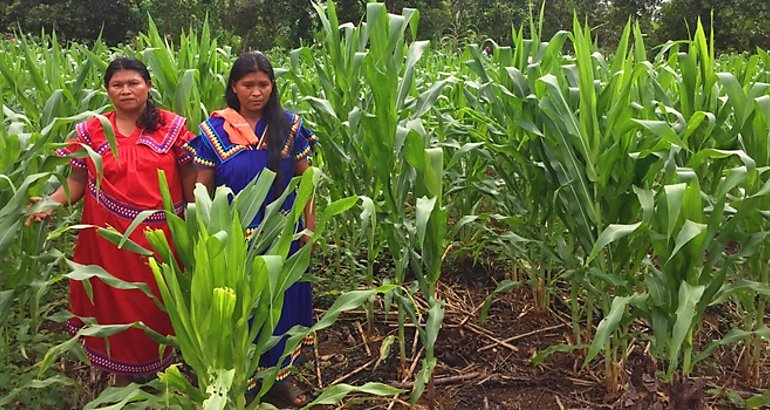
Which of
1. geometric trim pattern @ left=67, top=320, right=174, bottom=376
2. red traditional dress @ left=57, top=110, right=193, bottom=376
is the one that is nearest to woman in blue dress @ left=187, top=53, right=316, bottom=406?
red traditional dress @ left=57, top=110, right=193, bottom=376

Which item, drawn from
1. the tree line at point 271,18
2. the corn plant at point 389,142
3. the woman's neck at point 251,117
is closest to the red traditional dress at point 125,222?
the woman's neck at point 251,117

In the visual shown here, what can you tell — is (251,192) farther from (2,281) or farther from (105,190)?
(2,281)

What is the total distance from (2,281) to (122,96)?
747 mm

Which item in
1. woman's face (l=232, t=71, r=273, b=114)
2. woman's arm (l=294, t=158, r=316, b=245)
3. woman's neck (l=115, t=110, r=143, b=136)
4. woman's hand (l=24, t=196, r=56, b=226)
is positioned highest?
woman's face (l=232, t=71, r=273, b=114)

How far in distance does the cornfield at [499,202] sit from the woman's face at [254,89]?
360 mm

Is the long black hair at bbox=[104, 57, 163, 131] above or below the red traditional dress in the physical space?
above

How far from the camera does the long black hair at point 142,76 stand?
7.33ft

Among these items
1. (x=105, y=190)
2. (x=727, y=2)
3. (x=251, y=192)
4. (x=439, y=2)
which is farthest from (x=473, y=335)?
(x=727, y=2)

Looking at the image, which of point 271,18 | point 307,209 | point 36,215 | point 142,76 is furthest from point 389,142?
point 271,18

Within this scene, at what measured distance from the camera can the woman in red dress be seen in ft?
7.34

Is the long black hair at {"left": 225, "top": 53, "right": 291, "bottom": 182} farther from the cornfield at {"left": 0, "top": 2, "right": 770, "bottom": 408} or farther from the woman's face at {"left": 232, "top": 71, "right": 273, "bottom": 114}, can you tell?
the cornfield at {"left": 0, "top": 2, "right": 770, "bottom": 408}

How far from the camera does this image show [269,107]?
7.69ft

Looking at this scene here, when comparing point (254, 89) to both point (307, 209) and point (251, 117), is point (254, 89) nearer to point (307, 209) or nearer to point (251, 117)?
point (251, 117)

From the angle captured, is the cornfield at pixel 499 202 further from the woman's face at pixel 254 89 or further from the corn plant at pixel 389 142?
the woman's face at pixel 254 89
